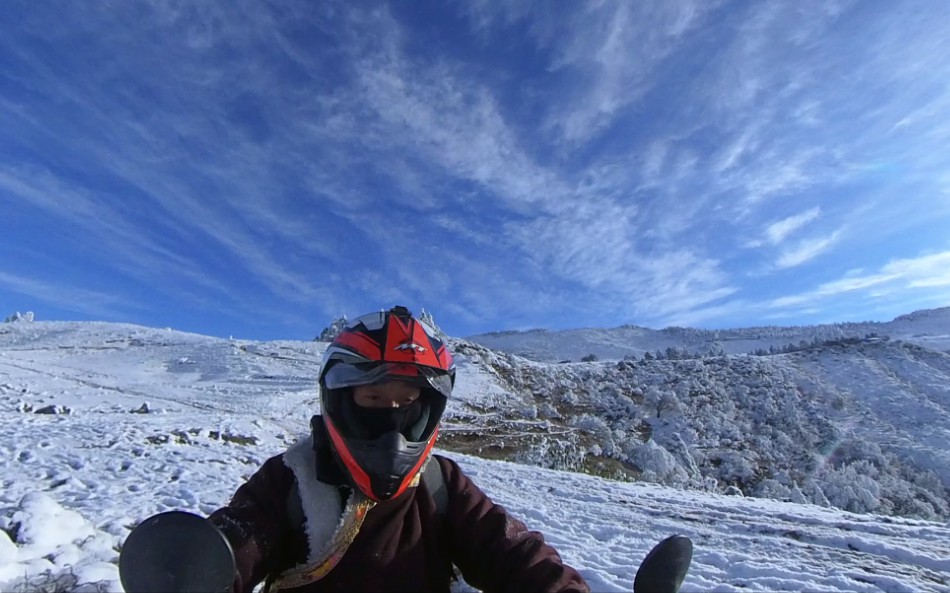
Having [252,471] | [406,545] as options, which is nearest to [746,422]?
[252,471]

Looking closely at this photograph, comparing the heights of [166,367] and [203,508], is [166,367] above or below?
above

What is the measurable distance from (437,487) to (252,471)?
8.45 m

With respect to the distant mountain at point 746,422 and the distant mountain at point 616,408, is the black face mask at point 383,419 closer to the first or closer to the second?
the distant mountain at point 616,408

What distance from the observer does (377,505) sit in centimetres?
247

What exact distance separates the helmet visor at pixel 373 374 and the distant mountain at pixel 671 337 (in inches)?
3030

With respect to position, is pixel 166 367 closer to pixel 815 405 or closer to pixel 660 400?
pixel 660 400

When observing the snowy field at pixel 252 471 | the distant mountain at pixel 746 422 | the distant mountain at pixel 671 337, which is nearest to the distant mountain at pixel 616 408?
the distant mountain at pixel 746 422

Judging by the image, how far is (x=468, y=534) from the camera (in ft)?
8.51

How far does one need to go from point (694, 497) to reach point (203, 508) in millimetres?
10002

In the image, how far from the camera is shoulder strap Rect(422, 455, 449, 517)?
266 centimetres

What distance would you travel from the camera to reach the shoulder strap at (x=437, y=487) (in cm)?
266

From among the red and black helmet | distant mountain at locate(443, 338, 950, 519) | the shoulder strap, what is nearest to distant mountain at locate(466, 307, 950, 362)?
distant mountain at locate(443, 338, 950, 519)

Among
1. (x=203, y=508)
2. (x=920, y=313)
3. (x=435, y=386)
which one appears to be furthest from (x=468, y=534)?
(x=920, y=313)

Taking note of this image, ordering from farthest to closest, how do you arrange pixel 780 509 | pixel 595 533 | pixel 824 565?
1. pixel 780 509
2. pixel 595 533
3. pixel 824 565
